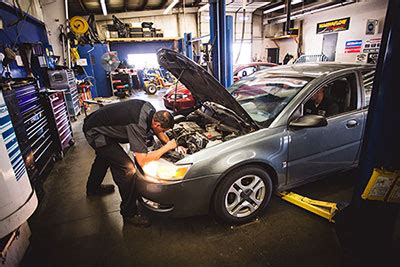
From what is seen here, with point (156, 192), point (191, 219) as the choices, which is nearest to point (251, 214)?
point (191, 219)

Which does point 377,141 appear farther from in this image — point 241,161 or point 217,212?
point 217,212

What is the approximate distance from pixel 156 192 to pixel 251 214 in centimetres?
95

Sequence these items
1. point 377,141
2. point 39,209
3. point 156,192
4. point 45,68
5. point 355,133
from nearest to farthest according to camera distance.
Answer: point 377,141
point 156,192
point 355,133
point 39,209
point 45,68

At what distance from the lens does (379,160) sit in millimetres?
1570

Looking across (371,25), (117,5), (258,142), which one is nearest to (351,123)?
(258,142)

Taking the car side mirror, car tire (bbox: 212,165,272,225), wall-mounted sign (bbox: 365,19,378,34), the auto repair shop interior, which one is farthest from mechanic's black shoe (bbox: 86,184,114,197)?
wall-mounted sign (bbox: 365,19,378,34)

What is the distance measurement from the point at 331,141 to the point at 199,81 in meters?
1.49

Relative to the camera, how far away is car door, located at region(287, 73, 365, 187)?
221cm

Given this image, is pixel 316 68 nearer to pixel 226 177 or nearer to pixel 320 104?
pixel 320 104

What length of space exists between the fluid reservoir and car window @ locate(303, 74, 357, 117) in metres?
2.69

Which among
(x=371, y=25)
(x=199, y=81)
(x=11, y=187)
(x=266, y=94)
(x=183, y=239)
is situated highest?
(x=371, y=25)

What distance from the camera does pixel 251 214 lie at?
2.23 meters

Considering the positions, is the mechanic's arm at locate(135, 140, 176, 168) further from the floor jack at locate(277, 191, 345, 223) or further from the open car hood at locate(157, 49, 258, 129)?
the floor jack at locate(277, 191, 345, 223)

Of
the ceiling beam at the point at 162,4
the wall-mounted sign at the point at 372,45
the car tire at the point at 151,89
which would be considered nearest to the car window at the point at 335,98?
the car tire at the point at 151,89
